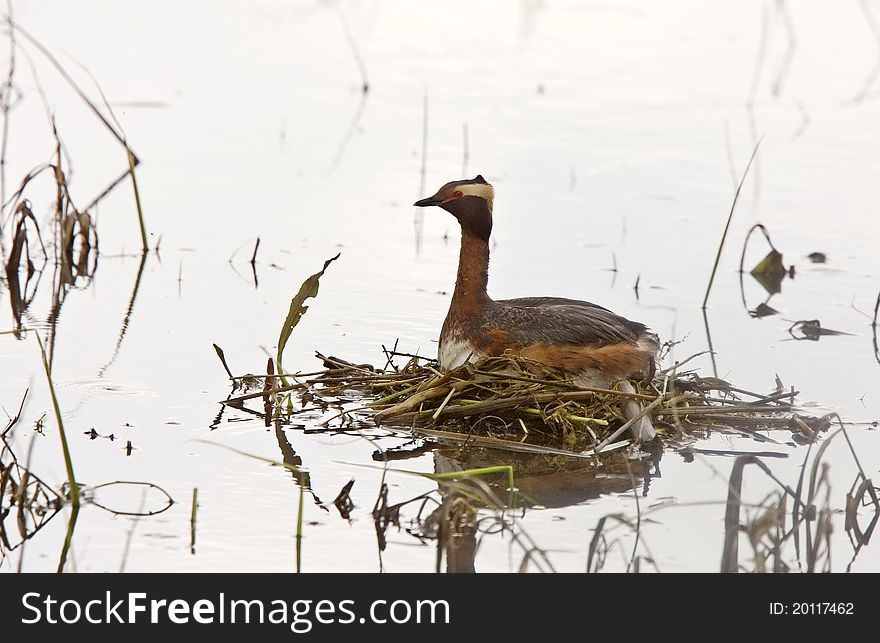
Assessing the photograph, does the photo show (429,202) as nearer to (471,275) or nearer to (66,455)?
(471,275)

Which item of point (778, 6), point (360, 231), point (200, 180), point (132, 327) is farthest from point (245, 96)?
point (778, 6)

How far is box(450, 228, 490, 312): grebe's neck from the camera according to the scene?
7492 mm

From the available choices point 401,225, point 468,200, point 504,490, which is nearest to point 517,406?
point 504,490

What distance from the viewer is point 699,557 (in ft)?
18.7

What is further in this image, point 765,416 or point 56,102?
point 56,102

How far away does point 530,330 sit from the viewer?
723 centimetres

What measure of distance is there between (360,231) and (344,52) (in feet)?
20.6

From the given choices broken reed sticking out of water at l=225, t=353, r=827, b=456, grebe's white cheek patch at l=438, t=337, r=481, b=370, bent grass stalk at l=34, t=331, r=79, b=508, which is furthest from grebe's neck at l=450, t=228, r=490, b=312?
bent grass stalk at l=34, t=331, r=79, b=508

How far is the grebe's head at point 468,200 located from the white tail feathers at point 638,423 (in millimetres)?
1221

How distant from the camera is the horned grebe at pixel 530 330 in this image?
7.18 m

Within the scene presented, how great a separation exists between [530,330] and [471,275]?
20.4 inches

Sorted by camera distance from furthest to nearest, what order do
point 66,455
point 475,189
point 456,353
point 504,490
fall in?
1. point 475,189
2. point 456,353
3. point 504,490
4. point 66,455

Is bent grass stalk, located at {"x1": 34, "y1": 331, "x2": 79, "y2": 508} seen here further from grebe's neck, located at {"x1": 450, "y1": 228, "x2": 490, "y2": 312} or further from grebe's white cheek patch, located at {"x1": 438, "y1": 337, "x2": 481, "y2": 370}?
grebe's neck, located at {"x1": 450, "y1": 228, "x2": 490, "y2": 312}
